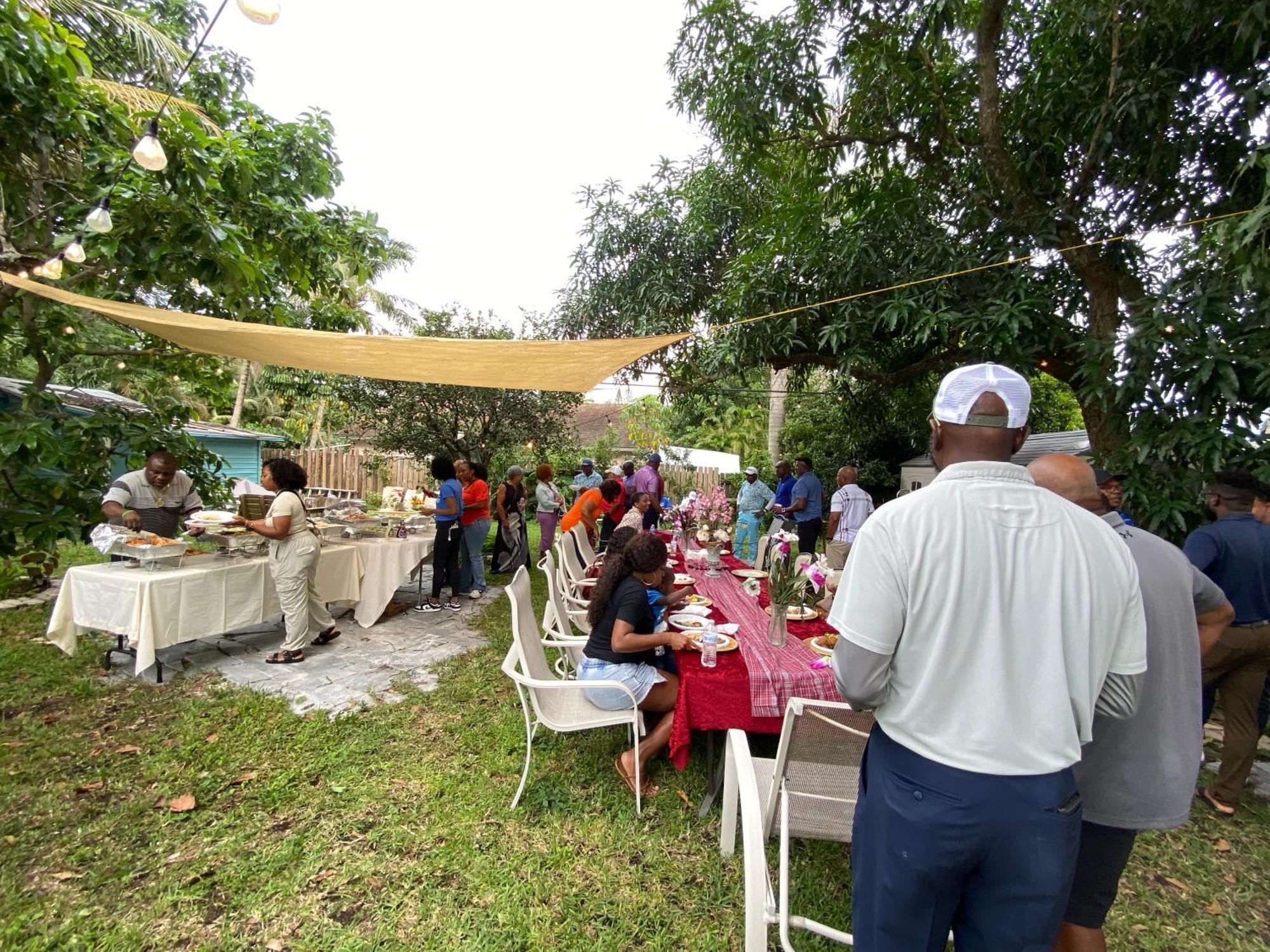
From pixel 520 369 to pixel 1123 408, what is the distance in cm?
432

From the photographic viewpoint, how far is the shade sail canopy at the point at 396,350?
11.6 feet

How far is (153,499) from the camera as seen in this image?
4.68 metres

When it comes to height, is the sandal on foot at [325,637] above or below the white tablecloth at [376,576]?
below

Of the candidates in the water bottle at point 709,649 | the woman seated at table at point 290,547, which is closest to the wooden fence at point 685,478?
the woman seated at table at point 290,547

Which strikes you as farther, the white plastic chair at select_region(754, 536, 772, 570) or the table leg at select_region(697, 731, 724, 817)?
the white plastic chair at select_region(754, 536, 772, 570)

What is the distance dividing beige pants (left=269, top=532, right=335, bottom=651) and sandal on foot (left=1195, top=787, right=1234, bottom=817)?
19.1 ft

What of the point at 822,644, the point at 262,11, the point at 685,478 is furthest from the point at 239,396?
the point at 822,644

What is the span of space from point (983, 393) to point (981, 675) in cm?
58

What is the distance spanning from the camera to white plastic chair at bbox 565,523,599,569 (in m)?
6.14

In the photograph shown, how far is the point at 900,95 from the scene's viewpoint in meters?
5.60

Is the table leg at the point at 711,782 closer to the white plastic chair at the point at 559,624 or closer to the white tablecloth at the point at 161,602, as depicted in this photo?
the white plastic chair at the point at 559,624

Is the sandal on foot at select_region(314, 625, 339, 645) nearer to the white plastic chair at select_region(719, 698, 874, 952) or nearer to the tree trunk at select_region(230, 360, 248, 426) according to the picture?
the white plastic chair at select_region(719, 698, 874, 952)

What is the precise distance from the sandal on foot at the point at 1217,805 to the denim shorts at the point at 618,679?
284cm

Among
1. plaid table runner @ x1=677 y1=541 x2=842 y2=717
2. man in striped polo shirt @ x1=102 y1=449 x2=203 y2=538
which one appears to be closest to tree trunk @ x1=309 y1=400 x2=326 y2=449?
man in striped polo shirt @ x1=102 y1=449 x2=203 y2=538
